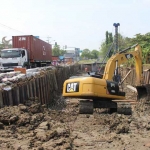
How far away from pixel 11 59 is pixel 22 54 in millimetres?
1149

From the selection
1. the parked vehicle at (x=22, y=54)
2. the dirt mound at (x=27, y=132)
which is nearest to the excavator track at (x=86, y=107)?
the dirt mound at (x=27, y=132)

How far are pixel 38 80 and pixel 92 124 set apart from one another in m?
5.45

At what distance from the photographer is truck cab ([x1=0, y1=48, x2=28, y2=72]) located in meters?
27.1

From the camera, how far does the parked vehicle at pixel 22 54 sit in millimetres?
27203

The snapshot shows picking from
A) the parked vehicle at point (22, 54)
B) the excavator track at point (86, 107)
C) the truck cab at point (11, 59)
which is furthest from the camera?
the parked vehicle at point (22, 54)

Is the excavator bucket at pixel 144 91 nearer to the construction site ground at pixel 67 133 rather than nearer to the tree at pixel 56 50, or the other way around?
the construction site ground at pixel 67 133

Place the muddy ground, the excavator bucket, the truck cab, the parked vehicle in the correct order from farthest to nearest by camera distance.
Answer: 1. the parked vehicle
2. the truck cab
3. the excavator bucket
4. the muddy ground

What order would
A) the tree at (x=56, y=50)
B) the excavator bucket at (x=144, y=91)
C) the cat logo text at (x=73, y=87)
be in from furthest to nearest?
1. the tree at (x=56, y=50)
2. the excavator bucket at (x=144, y=91)
3. the cat logo text at (x=73, y=87)

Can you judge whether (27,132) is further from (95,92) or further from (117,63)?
(117,63)

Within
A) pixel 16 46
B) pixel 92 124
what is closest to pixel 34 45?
pixel 16 46

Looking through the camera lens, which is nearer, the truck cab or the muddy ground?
the muddy ground

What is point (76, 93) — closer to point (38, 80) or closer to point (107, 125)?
point (107, 125)

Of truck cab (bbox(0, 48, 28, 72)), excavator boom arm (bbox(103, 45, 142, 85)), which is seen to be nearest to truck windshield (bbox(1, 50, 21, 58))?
truck cab (bbox(0, 48, 28, 72))

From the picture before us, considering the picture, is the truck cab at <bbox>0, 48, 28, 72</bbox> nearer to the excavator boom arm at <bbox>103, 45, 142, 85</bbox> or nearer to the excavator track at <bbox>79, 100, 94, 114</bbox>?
the excavator boom arm at <bbox>103, 45, 142, 85</bbox>
